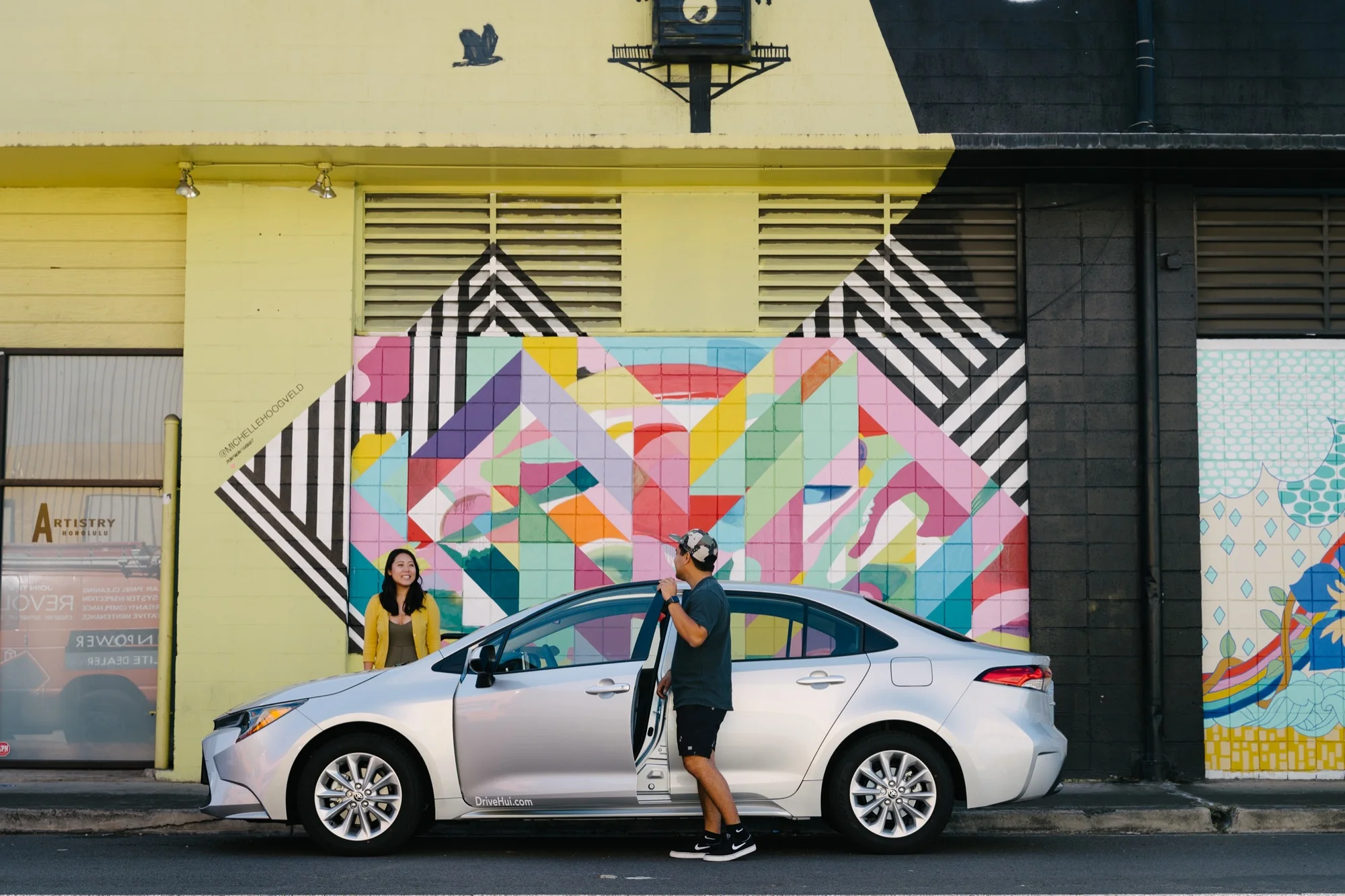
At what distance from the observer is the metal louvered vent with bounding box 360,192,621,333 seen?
472 inches

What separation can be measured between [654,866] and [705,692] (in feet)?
3.39

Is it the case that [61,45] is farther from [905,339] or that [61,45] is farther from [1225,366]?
Answer: [1225,366]

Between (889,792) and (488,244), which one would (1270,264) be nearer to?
(889,792)

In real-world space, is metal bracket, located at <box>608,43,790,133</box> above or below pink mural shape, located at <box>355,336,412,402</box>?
above

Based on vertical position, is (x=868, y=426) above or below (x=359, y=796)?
above

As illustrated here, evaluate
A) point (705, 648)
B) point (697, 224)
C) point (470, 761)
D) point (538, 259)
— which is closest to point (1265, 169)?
point (697, 224)

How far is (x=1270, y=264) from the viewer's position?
39.2 feet

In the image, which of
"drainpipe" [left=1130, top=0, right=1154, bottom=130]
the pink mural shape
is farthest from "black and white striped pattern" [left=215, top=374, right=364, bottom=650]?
"drainpipe" [left=1130, top=0, right=1154, bottom=130]

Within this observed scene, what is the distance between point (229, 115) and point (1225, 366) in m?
8.31

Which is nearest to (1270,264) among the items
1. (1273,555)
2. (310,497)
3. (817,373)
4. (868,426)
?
(1273,555)

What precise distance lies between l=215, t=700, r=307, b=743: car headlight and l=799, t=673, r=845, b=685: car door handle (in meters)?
2.85

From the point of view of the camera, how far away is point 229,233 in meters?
11.8

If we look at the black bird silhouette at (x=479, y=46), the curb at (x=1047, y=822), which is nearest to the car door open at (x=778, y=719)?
the curb at (x=1047, y=822)

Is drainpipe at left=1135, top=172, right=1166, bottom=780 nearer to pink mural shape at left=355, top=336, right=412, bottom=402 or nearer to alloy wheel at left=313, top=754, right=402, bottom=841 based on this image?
pink mural shape at left=355, top=336, right=412, bottom=402
